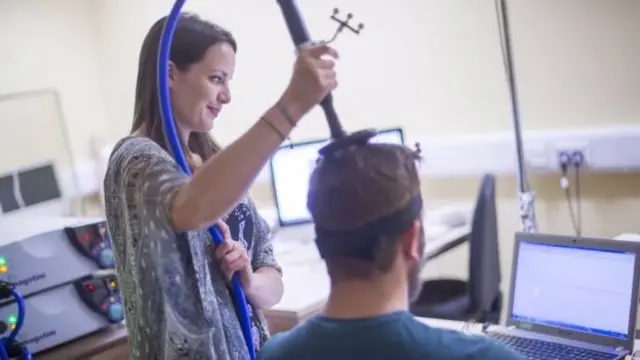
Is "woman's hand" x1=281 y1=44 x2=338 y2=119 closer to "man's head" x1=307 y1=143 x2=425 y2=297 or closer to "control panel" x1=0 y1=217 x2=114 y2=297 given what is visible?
"man's head" x1=307 y1=143 x2=425 y2=297

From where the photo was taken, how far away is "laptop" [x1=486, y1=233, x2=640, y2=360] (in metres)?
1.73

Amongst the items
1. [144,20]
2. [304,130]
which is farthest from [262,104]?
[144,20]

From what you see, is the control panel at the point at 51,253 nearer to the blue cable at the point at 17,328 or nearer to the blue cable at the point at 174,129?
the blue cable at the point at 17,328

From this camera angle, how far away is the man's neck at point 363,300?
1033 mm

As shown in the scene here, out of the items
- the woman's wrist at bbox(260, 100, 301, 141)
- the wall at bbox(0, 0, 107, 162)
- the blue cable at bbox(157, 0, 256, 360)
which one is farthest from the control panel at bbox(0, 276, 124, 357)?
the wall at bbox(0, 0, 107, 162)

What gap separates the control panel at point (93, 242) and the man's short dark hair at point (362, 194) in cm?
120

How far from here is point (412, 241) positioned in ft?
3.53

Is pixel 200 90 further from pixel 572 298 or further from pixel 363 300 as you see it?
pixel 572 298

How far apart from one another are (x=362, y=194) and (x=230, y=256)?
0.47 m

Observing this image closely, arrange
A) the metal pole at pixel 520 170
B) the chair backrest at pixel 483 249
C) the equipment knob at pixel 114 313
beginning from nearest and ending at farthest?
the equipment knob at pixel 114 313 → the metal pole at pixel 520 170 → the chair backrest at pixel 483 249

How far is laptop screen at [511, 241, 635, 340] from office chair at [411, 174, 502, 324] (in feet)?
2.44

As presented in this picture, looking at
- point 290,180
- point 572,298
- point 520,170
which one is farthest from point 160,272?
point 290,180

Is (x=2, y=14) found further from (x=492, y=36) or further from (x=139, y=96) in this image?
(x=139, y=96)

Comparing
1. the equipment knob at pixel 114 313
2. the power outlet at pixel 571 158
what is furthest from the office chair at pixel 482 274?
the equipment knob at pixel 114 313
